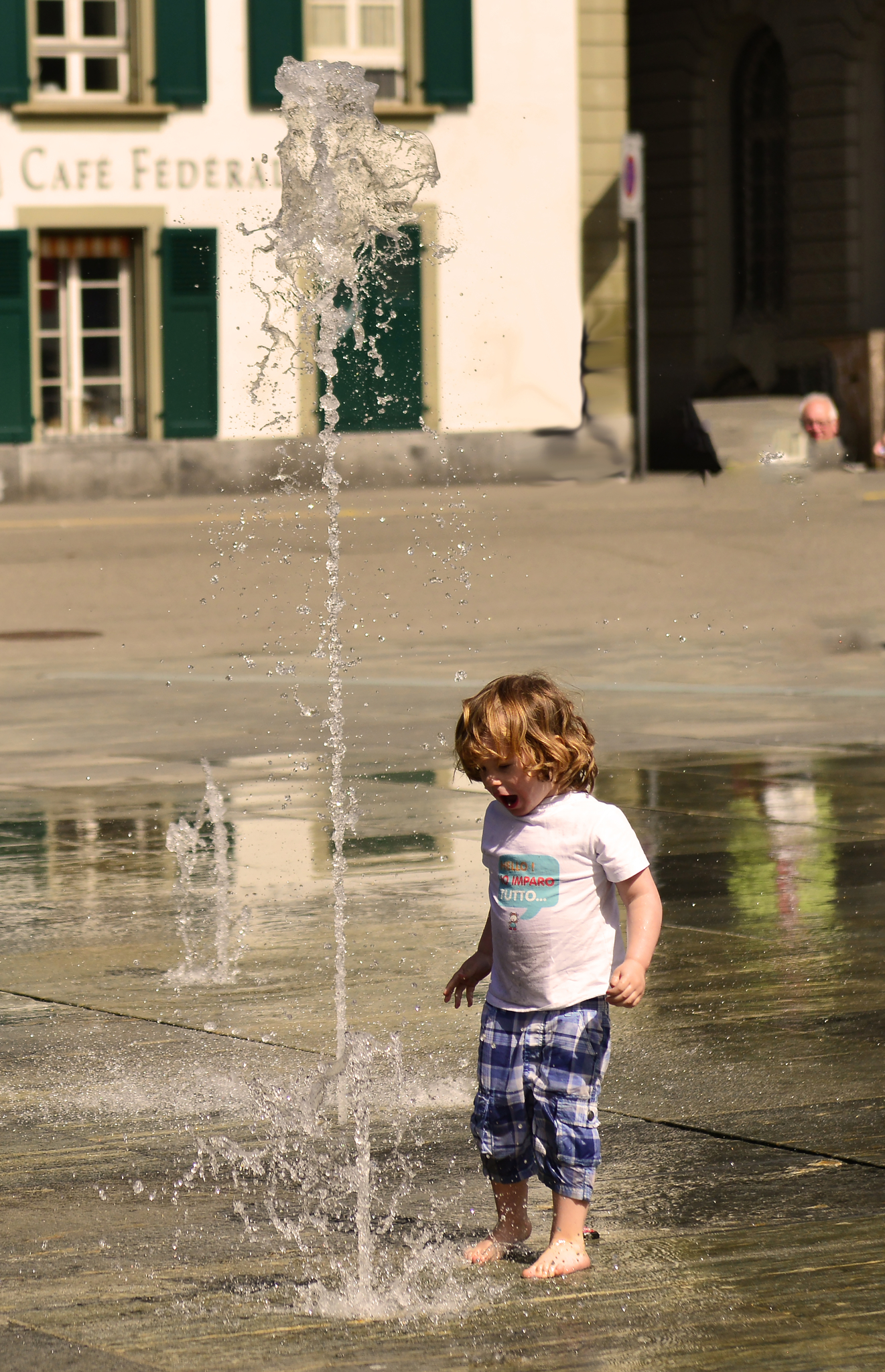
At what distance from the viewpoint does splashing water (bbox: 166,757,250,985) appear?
6.23 meters

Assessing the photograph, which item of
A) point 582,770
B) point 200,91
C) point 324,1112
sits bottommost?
point 324,1112

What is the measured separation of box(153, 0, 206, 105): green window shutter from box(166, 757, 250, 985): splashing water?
67.4 feet

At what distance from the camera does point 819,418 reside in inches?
562

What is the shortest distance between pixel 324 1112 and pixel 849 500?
19.9 meters

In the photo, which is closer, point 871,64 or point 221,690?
point 221,690

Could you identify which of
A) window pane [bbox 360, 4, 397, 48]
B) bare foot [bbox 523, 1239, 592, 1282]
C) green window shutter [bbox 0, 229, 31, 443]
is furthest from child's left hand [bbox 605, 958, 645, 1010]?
window pane [bbox 360, 4, 397, 48]

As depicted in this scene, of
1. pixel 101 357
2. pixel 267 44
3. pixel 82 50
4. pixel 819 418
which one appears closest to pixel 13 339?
pixel 101 357

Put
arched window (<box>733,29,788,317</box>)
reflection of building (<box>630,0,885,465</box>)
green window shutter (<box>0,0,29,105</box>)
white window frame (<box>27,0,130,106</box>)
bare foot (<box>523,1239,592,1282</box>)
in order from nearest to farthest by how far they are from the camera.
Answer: bare foot (<box>523,1239,592,1282</box>)
green window shutter (<box>0,0,29,105</box>)
white window frame (<box>27,0,130,106</box>)
reflection of building (<box>630,0,885,465</box>)
arched window (<box>733,29,788,317</box>)

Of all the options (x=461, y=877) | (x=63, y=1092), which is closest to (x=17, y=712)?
(x=461, y=877)

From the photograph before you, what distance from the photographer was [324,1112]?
4922 mm

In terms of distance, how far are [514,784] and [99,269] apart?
2571 cm

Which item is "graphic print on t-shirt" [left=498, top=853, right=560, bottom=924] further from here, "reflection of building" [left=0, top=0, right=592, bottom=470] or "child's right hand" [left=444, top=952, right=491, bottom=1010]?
"reflection of building" [left=0, top=0, right=592, bottom=470]

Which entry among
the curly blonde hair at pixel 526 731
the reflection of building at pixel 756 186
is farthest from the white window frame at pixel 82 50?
the curly blonde hair at pixel 526 731

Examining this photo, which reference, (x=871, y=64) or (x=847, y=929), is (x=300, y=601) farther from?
(x=871, y=64)
